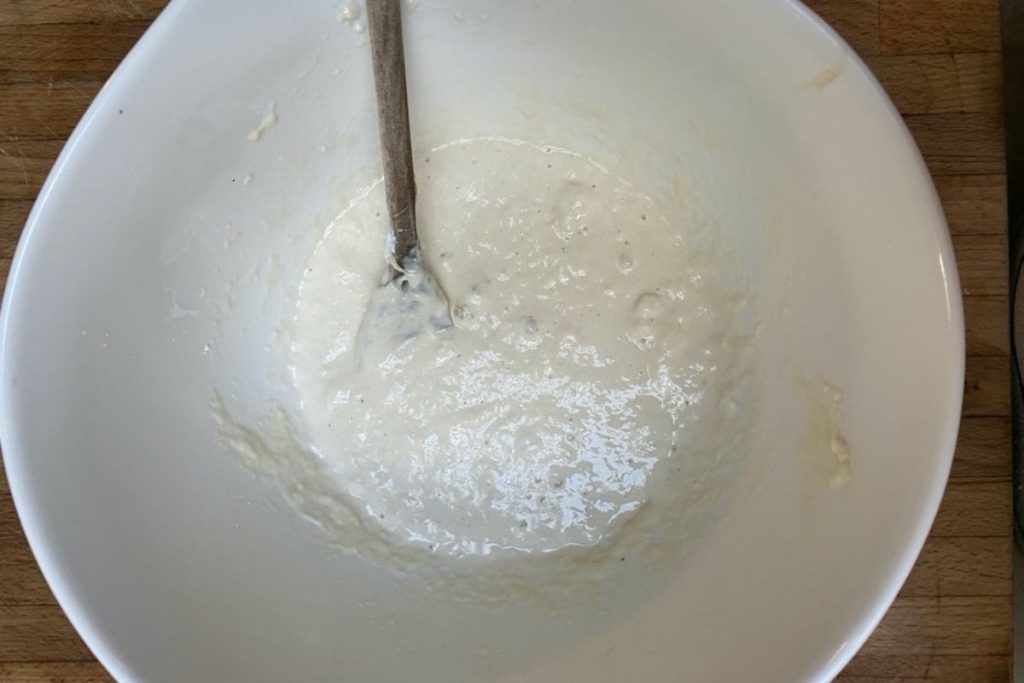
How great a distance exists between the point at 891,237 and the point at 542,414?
43cm

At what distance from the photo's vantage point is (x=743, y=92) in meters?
0.72

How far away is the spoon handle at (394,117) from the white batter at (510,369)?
0.28 feet

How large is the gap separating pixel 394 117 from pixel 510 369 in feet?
1.03

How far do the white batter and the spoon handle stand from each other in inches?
3.3

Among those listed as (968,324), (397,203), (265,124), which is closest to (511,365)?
(397,203)

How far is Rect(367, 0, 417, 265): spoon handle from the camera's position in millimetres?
730

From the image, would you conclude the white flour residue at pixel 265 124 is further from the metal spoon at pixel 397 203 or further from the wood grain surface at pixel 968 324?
the wood grain surface at pixel 968 324

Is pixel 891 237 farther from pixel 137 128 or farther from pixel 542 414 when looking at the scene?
pixel 137 128

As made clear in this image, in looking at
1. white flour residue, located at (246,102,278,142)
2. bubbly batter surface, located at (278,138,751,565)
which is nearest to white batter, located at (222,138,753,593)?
bubbly batter surface, located at (278,138,751,565)

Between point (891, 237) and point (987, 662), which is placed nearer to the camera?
point (891, 237)

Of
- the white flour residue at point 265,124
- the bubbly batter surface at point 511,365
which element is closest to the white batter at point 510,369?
the bubbly batter surface at point 511,365

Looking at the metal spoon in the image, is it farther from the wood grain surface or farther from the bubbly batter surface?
the wood grain surface

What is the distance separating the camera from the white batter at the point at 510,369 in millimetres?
904

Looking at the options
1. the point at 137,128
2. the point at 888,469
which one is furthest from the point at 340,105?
the point at 888,469
